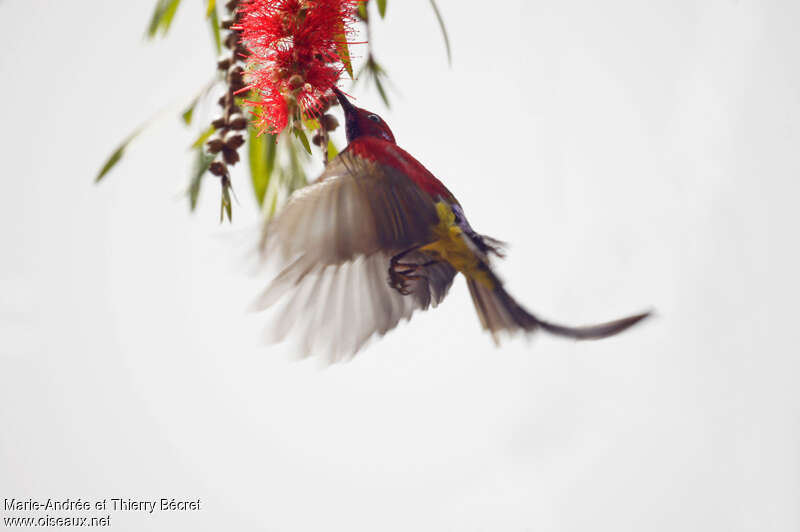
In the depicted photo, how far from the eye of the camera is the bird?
37 cm

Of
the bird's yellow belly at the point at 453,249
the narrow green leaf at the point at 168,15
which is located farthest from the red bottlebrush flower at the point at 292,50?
the narrow green leaf at the point at 168,15

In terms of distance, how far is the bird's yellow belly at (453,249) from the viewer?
44 centimetres

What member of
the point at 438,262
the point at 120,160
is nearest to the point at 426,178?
the point at 438,262

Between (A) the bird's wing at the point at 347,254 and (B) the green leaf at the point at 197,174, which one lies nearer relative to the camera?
(A) the bird's wing at the point at 347,254

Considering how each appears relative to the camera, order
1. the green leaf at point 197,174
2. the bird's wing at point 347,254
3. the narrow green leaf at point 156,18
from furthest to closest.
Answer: the narrow green leaf at point 156,18
the green leaf at point 197,174
the bird's wing at point 347,254

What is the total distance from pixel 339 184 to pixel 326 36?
15cm

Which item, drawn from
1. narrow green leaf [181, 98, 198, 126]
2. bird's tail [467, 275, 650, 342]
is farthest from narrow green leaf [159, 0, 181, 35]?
bird's tail [467, 275, 650, 342]

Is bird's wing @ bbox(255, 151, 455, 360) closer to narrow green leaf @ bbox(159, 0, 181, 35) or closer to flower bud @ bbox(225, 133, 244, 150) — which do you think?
flower bud @ bbox(225, 133, 244, 150)

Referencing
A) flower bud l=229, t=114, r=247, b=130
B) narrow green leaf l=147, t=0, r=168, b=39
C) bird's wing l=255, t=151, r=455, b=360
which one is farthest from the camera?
narrow green leaf l=147, t=0, r=168, b=39

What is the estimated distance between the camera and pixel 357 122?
493mm

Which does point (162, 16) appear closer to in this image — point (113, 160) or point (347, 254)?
point (113, 160)

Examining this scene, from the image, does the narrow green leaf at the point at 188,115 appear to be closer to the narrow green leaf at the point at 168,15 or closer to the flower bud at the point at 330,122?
the narrow green leaf at the point at 168,15

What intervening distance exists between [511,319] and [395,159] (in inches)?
6.2

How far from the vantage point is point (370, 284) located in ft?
1.54
